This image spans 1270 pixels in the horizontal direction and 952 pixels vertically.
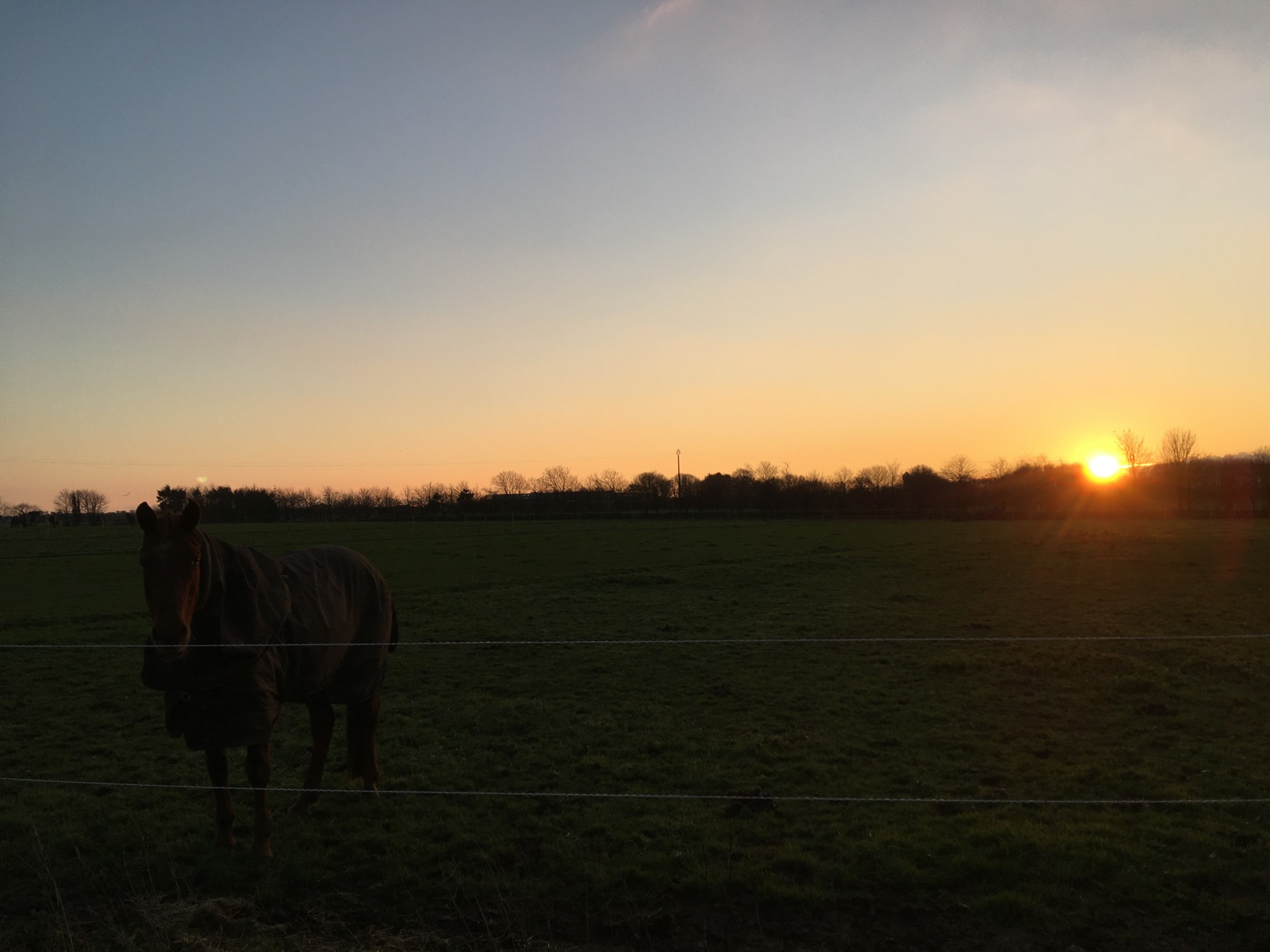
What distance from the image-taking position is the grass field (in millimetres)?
3898

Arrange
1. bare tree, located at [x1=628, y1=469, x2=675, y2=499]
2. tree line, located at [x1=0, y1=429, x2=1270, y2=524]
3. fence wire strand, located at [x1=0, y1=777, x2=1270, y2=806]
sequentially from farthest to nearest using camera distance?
bare tree, located at [x1=628, y1=469, x2=675, y2=499], tree line, located at [x1=0, y1=429, x2=1270, y2=524], fence wire strand, located at [x1=0, y1=777, x2=1270, y2=806]

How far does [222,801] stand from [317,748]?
2.76 feet

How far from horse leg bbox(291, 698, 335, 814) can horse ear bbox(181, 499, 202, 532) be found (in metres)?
1.81

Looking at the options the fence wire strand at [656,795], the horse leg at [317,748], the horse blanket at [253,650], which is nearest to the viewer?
the horse blanket at [253,650]

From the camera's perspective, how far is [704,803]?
547cm

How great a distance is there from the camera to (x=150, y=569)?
12.9ft

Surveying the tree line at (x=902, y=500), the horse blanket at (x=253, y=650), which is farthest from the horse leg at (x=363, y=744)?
A: the tree line at (x=902, y=500)

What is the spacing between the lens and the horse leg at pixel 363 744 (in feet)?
18.3

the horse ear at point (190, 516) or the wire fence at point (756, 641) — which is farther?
the wire fence at point (756, 641)

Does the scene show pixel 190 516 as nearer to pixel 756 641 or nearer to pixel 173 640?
pixel 173 640

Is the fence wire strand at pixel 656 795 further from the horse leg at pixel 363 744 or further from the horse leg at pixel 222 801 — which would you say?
the horse leg at pixel 222 801

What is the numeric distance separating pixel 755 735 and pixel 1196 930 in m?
3.78

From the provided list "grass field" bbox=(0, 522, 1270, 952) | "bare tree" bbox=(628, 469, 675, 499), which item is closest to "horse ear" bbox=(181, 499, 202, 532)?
"grass field" bbox=(0, 522, 1270, 952)

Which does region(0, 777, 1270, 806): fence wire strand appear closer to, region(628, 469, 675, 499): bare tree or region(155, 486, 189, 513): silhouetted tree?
region(155, 486, 189, 513): silhouetted tree
